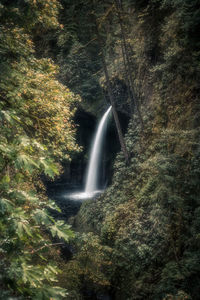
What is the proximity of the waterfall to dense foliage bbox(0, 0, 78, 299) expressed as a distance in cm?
1033

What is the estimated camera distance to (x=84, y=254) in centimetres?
754

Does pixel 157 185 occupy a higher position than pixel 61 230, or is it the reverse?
pixel 61 230

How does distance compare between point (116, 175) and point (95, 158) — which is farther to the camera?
point (95, 158)

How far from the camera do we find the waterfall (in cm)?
1770

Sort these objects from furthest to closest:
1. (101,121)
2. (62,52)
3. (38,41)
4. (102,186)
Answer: (38,41), (62,52), (102,186), (101,121)

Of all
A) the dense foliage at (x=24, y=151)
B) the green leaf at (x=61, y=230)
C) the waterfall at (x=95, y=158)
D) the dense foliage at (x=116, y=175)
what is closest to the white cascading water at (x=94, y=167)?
the waterfall at (x=95, y=158)

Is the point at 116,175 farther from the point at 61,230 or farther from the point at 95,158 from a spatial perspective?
the point at 61,230

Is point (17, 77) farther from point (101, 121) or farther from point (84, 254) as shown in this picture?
point (101, 121)

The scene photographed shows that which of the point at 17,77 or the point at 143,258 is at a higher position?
the point at 17,77

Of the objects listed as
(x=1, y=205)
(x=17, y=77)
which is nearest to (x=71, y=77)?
(x=17, y=77)

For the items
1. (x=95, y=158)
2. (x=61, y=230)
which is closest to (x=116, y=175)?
(x=95, y=158)

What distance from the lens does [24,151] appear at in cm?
324

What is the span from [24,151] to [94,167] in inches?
672

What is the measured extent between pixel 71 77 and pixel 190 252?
18110 mm
